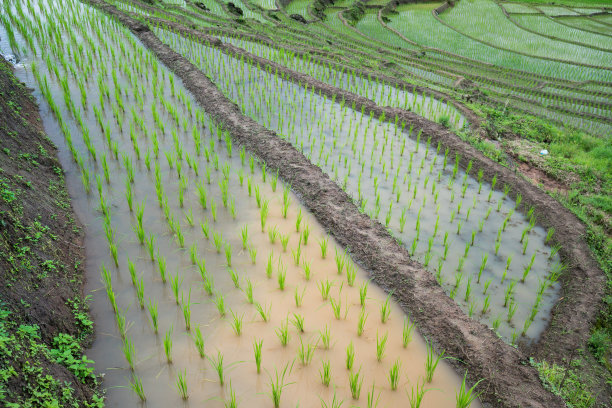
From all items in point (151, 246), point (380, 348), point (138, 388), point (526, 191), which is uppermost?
point (526, 191)

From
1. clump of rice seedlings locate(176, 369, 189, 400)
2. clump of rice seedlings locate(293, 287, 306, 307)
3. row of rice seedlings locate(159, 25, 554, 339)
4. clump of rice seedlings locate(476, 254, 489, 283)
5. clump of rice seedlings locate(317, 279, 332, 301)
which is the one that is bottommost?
clump of rice seedlings locate(176, 369, 189, 400)

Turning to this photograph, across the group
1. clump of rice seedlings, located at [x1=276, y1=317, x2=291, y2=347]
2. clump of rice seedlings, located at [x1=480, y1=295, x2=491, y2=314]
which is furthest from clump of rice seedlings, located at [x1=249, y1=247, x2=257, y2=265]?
clump of rice seedlings, located at [x1=480, y1=295, x2=491, y2=314]

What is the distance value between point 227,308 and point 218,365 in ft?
1.60

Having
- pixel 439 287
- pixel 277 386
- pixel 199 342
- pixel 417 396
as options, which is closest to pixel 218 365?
pixel 199 342

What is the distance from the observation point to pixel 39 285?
2535 mm

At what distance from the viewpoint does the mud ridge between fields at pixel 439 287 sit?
2.50 metres

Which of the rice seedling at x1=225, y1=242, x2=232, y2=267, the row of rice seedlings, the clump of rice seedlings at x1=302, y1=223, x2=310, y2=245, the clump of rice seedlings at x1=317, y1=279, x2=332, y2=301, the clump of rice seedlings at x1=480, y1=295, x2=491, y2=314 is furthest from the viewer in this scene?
the row of rice seedlings

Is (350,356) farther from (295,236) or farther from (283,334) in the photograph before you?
(295,236)

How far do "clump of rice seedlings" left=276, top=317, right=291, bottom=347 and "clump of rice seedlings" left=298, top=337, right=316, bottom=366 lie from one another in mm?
101

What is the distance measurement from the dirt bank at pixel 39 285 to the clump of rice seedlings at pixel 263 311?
40.6 inches

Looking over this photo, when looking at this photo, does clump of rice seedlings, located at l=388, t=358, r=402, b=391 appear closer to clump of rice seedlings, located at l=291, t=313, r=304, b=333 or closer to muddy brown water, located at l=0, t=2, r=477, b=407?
muddy brown water, located at l=0, t=2, r=477, b=407

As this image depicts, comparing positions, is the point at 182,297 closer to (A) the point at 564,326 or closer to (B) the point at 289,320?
(B) the point at 289,320

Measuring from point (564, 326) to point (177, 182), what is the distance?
364 cm

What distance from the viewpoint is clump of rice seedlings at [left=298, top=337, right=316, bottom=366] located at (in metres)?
2.45
